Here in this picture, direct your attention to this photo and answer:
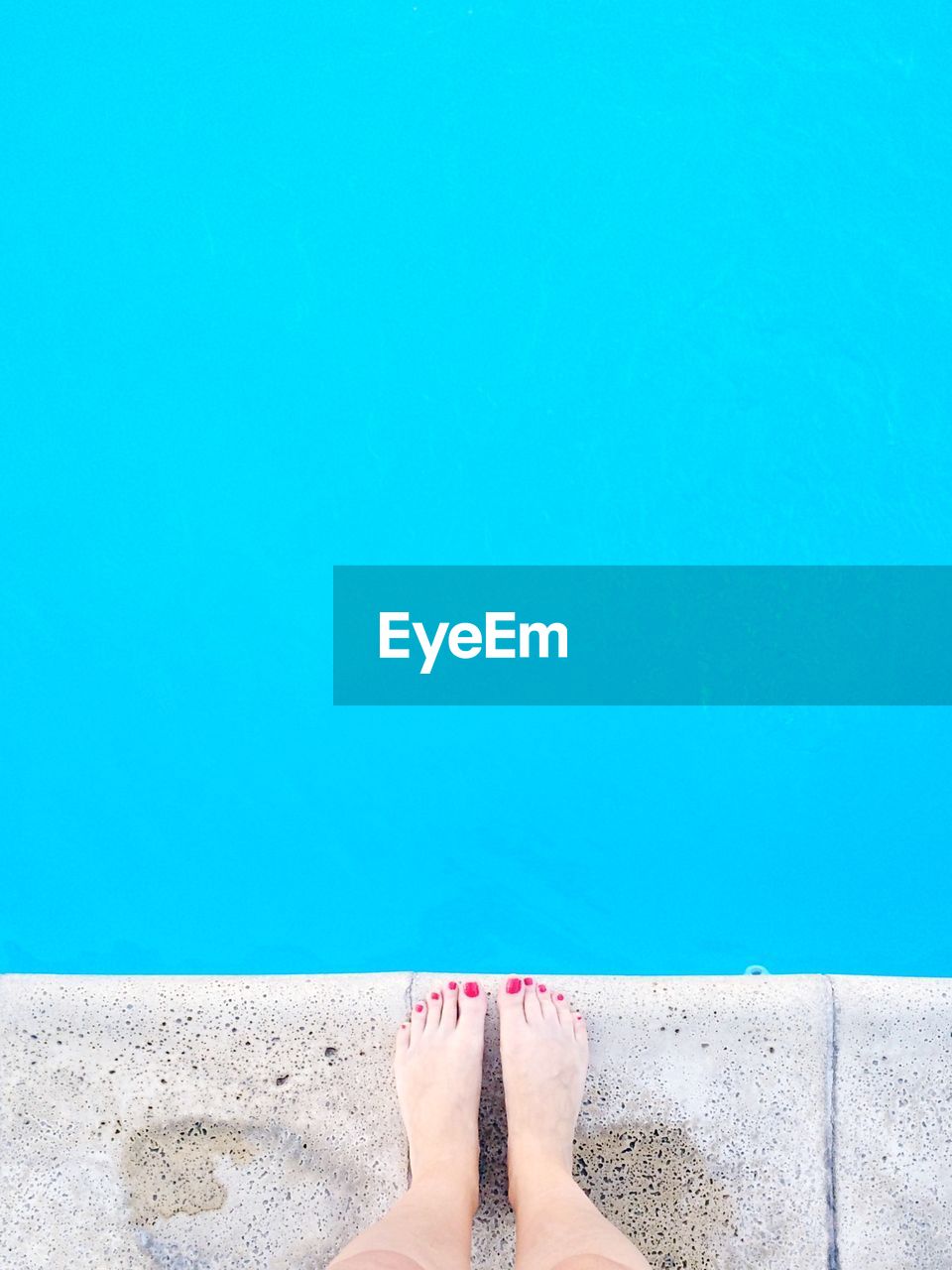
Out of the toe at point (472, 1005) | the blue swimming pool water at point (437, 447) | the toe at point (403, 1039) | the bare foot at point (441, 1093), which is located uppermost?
the blue swimming pool water at point (437, 447)

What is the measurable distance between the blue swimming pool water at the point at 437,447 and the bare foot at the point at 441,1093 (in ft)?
0.99

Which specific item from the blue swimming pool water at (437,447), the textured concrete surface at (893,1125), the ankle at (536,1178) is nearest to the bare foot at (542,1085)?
the ankle at (536,1178)

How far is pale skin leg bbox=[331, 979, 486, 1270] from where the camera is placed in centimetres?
125

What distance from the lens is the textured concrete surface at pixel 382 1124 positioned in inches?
57.0

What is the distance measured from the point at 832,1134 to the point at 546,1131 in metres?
Answer: 0.46

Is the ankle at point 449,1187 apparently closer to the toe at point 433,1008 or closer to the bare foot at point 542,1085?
the bare foot at point 542,1085

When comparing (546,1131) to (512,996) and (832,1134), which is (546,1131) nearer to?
(512,996)

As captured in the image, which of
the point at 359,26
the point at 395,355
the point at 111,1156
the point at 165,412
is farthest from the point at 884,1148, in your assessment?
the point at 359,26

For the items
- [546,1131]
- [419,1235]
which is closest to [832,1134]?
[546,1131]

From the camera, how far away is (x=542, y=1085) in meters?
1.44

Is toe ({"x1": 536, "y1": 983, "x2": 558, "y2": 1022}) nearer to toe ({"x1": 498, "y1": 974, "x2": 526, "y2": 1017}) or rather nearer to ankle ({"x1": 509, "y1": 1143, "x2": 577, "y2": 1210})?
toe ({"x1": 498, "y1": 974, "x2": 526, "y2": 1017})

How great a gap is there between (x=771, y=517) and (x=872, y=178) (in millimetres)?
679

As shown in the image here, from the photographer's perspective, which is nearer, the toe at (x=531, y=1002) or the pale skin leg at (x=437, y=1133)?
the pale skin leg at (x=437, y=1133)

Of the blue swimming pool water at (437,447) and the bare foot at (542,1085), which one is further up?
the blue swimming pool water at (437,447)
